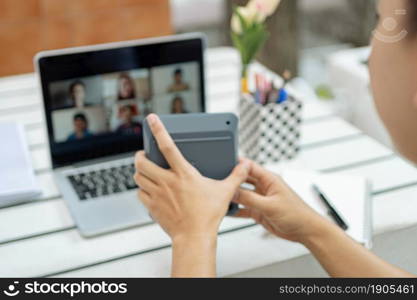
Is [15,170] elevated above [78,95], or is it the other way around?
[78,95]

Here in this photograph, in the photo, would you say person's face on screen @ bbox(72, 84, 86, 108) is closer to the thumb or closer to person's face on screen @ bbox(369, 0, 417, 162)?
the thumb

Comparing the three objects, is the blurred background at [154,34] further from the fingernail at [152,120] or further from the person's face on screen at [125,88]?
the fingernail at [152,120]

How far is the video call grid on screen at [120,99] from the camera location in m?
1.10

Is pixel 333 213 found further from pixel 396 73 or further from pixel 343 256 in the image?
pixel 396 73

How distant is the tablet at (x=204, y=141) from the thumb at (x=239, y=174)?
0.01m

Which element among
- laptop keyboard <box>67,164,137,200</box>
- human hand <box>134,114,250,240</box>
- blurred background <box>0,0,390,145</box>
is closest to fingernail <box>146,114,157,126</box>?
human hand <box>134,114,250,240</box>

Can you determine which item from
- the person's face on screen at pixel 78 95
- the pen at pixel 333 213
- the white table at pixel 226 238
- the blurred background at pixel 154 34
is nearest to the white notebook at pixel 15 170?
the white table at pixel 226 238

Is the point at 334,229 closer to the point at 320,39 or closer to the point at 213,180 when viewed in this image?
the point at 213,180

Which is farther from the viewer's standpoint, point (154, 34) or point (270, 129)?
point (154, 34)

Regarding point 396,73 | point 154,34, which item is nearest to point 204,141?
point 396,73

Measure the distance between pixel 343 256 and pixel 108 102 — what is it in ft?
1.73

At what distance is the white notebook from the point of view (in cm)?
106

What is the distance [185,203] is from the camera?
81 cm

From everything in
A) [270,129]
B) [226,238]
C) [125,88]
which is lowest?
[226,238]
